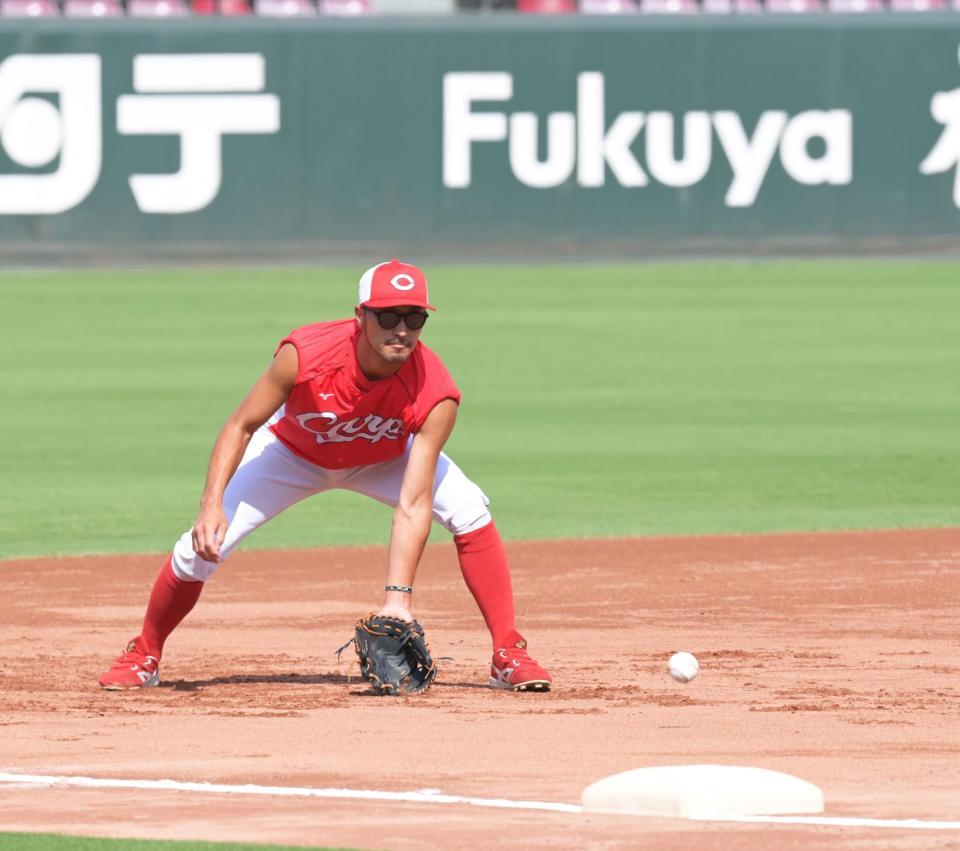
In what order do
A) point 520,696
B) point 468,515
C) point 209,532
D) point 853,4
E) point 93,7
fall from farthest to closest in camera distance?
point 853,4 < point 93,7 < point 468,515 < point 520,696 < point 209,532

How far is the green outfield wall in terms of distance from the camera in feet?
80.8

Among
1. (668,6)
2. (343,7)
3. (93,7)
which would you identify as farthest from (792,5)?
(93,7)

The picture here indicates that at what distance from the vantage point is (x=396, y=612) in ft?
23.7

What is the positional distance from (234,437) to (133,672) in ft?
3.23

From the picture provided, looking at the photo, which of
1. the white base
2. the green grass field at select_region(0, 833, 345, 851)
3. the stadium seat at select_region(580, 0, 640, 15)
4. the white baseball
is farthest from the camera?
the stadium seat at select_region(580, 0, 640, 15)

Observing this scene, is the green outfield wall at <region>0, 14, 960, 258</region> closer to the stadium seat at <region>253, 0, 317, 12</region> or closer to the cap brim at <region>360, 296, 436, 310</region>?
the stadium seat at <region>253, 0, 317, 12</region>

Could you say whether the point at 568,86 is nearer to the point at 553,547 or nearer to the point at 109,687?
the point at 553,547

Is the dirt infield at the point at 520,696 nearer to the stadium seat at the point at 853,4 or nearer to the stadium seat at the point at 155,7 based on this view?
the stadium seat at the point at 155,7

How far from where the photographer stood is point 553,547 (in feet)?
36.4

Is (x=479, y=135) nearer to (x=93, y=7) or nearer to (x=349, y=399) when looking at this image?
(x=93, y=7)

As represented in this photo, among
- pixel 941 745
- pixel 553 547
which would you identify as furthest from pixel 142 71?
pixel 941 745

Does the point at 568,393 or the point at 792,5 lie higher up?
the point at 792,5

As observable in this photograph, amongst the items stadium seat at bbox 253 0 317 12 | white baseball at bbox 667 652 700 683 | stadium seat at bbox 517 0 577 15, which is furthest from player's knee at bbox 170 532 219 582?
stadium seat at bbox 517 0 577 15

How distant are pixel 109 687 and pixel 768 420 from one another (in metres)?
8.55
